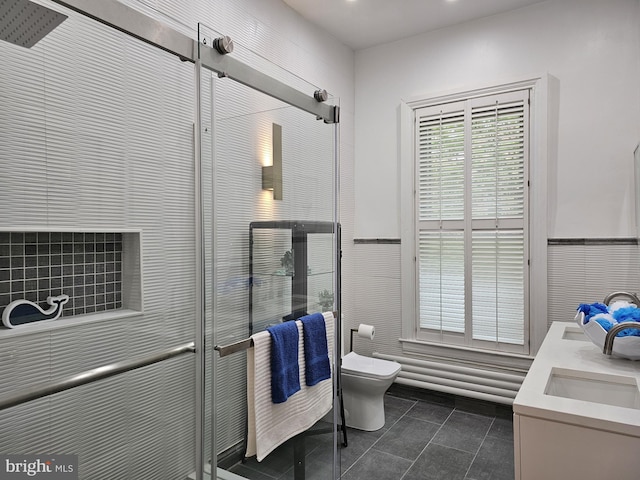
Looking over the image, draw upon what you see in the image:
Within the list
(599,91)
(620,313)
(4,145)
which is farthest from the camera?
(599,91)

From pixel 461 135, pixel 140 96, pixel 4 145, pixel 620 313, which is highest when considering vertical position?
pixel 461 135

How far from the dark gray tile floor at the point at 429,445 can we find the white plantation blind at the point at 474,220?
1.58ft

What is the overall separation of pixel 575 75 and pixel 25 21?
113 inches

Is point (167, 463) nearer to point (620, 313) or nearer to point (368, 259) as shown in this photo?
point (620, 313)

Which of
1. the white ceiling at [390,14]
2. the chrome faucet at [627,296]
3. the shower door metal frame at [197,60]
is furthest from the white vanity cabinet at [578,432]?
the white ceiling at [390,14]

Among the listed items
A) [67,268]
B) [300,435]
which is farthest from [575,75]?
[67,268]

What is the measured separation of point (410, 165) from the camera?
3.10m

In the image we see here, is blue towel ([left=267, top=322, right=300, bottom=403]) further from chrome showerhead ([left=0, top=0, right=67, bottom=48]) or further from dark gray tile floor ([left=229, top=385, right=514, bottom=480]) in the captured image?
chrome showerhead ([left=0, top=0, right=67, bottom=48])

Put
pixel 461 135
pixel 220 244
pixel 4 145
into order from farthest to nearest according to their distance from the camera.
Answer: pixel 461 135, pixel 220 244, pixel 4 145

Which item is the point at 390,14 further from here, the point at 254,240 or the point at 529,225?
the point at 254,240

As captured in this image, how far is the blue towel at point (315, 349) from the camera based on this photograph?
1.48 m

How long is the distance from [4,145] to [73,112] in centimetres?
15

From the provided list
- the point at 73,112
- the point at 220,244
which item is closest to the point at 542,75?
the point at 220,244

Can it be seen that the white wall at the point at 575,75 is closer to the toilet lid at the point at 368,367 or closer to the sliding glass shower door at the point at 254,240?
the toilet lid at the point at 368,367
